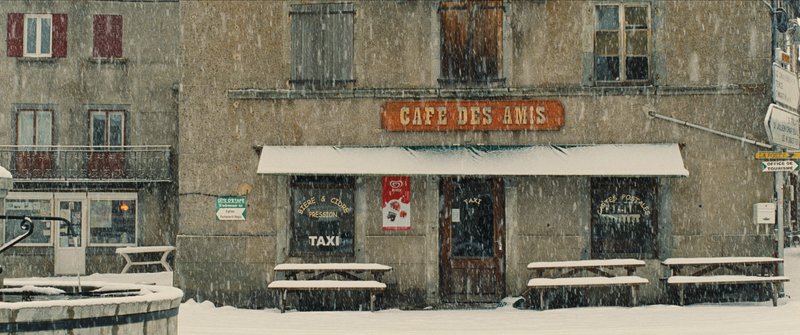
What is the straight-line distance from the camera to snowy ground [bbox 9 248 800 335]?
13.2 metres

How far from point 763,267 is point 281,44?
8.08 meters

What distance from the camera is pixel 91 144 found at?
92.6 ft

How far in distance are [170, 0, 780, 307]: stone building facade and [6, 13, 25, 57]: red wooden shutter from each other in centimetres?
1262

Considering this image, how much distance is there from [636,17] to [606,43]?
0.62 m

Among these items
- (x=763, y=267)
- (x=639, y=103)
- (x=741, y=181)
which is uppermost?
(x=639, y=103)

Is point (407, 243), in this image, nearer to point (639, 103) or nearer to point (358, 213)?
point (358, 213)

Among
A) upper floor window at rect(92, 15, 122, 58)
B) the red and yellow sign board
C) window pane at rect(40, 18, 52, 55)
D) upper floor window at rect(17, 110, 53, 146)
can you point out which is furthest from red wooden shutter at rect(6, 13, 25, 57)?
the red and yellow sign board

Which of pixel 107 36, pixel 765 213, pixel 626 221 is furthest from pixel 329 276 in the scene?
pixel 107 36

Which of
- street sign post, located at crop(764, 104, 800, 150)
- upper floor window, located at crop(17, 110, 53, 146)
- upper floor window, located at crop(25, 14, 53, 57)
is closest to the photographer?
street sign post, located at crop(764, 104, 800, 150)

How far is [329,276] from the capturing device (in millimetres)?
16500

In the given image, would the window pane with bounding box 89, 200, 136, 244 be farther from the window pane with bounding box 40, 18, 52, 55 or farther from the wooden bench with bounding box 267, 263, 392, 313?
the wooden bench with bounding box 267, 263, 392, 313

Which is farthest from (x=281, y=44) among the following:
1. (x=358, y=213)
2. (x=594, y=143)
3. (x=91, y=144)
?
(x=91, y=144)

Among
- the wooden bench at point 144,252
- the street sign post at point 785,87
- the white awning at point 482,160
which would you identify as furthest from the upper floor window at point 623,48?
the wooden bench at point 144,252

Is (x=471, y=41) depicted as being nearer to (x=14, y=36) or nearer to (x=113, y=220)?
(x=113, y=220)
